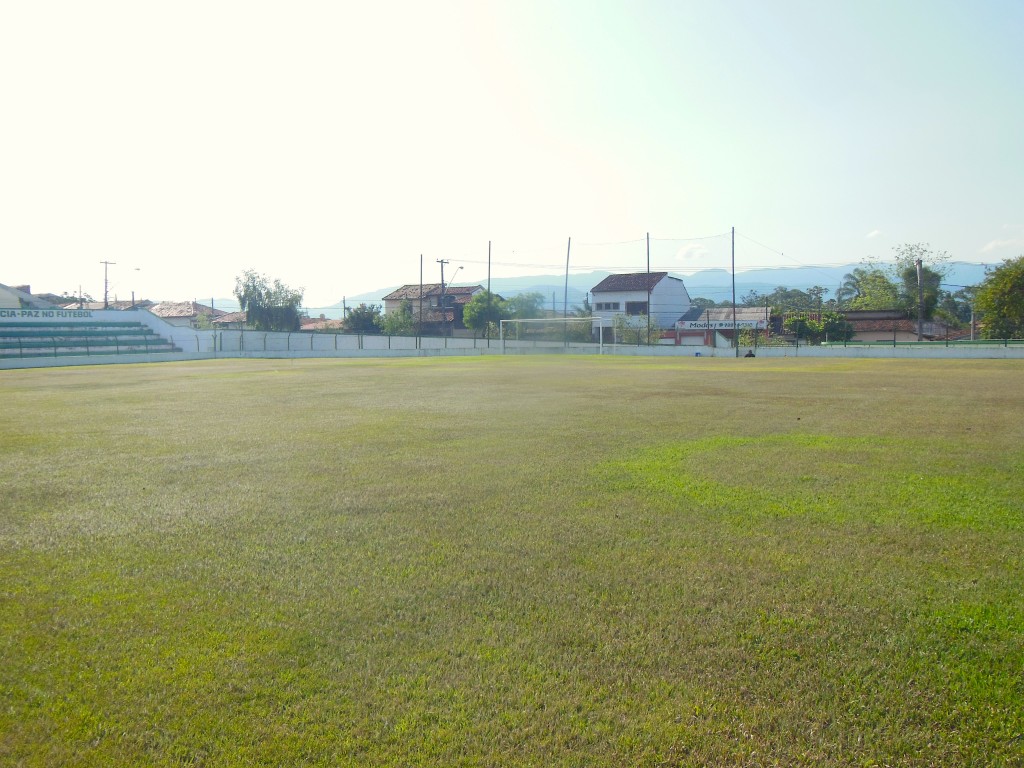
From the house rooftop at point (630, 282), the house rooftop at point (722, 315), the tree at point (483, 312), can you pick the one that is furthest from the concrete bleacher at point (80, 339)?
the house rooftop at point (722, 315)

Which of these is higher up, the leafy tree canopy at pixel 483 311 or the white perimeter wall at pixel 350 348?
the leafy tree canopy at pixel 483 311

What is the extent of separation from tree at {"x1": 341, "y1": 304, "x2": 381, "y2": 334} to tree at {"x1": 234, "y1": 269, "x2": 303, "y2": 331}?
4536 mm

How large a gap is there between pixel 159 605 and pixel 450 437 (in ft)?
18.3

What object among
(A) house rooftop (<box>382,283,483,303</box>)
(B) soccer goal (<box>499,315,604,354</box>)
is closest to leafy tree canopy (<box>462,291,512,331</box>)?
(B) soccer goal (<box>499,315,604,354</box>)

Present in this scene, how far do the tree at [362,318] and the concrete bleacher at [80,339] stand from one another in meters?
19.6

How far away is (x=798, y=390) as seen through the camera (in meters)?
16.2

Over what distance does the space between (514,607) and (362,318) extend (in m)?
63.0

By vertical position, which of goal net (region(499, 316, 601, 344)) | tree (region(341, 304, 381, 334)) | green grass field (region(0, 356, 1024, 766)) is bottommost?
green grass field (region(0, 356, 1024, 766))

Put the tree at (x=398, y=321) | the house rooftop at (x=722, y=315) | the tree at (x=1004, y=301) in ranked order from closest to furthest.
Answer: the tree at (x=1004, y=301), the tree at (x=398, y=321), the house rooftop at (x=722, y=315)

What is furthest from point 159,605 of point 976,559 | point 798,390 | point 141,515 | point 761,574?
point 798,390

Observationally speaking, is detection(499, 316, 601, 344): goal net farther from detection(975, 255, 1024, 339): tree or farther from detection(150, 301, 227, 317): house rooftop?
detection(150, 301, 227, 317): house rooftop

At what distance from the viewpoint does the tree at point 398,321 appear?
6248cm

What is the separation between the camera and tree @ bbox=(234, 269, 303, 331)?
6156cm

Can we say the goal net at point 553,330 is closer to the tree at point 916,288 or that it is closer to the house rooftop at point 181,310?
the tree at point 916,288
